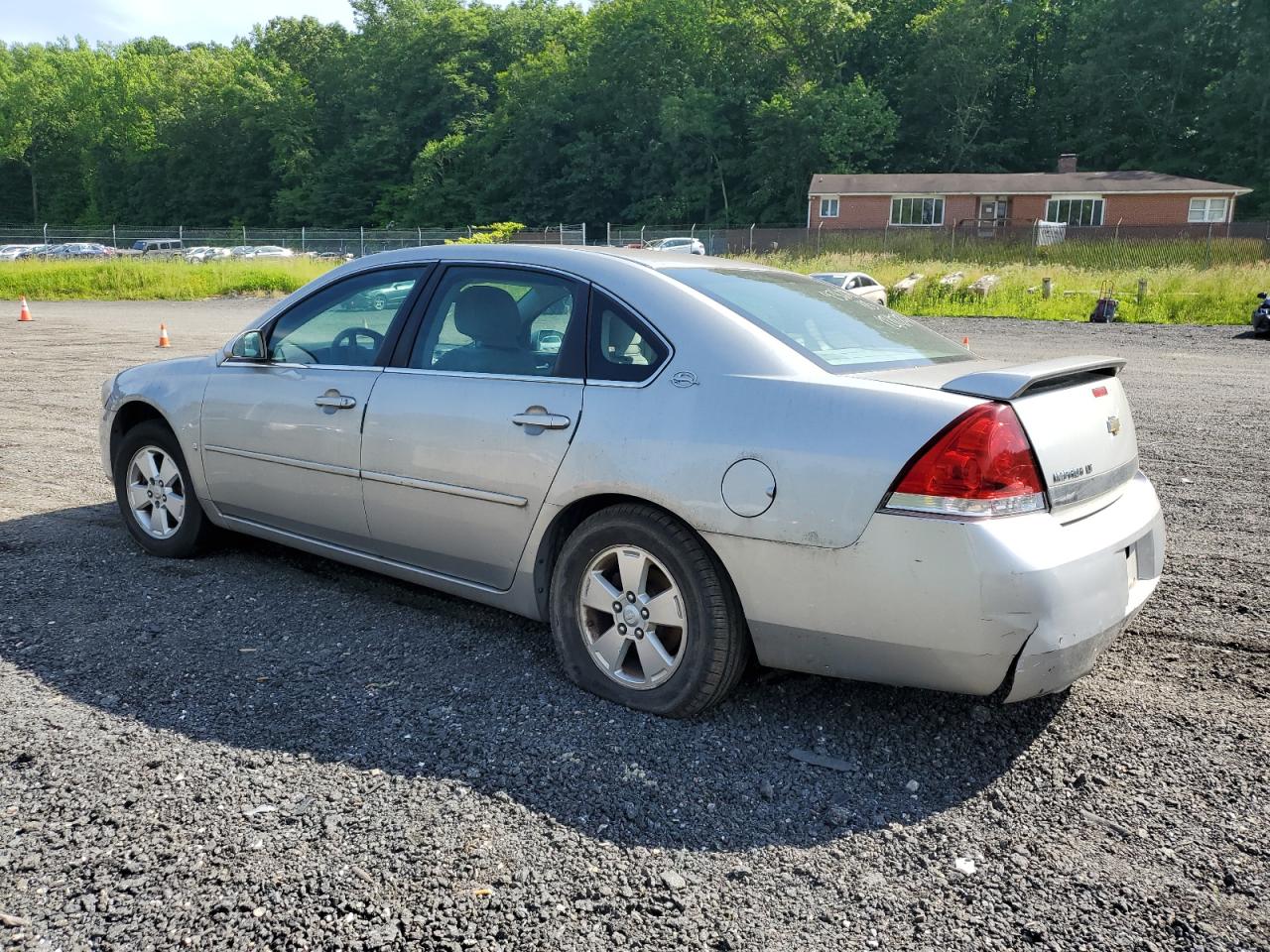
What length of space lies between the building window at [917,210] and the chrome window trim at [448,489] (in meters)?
59.7

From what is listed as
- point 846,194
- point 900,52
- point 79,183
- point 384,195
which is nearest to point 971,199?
point 846,194

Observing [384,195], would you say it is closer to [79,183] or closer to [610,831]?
[79,183]

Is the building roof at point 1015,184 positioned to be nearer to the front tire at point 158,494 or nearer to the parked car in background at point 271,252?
the parked car in background at point 271,252

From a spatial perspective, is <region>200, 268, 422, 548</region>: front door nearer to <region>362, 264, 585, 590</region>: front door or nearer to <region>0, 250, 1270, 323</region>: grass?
<region>362, 264, 585, 590</region>: front door

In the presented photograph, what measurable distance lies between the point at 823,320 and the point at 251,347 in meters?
2.71

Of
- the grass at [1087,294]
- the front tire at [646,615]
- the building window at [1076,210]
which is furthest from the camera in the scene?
the building window at [1076,210]

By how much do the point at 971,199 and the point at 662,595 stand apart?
60668 mm

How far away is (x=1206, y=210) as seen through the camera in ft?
181

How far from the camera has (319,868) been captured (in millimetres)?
2635

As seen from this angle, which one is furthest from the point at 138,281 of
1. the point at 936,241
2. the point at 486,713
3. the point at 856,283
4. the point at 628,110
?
the point at 628,110

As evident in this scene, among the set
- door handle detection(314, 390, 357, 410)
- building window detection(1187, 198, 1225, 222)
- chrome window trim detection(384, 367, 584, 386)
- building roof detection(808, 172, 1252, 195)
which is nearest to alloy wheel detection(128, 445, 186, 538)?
door handle detection(314, 390, 357, 410)

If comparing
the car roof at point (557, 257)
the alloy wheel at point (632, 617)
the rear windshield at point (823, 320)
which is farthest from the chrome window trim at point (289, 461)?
the rear windshield at point (823, 320)

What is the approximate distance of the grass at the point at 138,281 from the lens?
3108 centimetres

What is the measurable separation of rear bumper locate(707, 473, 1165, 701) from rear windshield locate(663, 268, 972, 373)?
695mm
